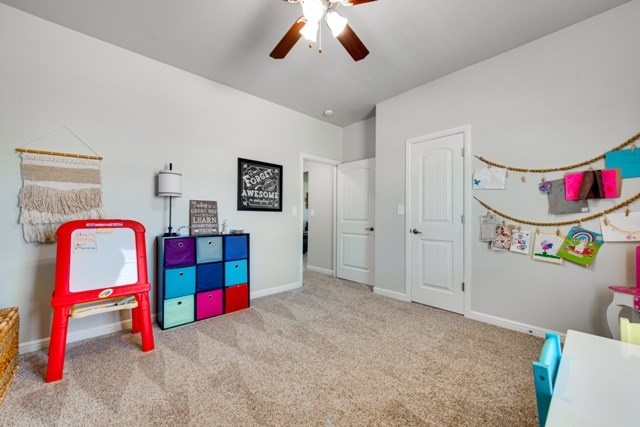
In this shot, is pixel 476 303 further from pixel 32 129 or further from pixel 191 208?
pixel 32 129

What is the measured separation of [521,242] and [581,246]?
39 centimetres

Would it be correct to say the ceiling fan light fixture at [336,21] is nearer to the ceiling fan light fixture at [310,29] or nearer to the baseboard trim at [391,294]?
the ceiling fan light fixture at [310,29]

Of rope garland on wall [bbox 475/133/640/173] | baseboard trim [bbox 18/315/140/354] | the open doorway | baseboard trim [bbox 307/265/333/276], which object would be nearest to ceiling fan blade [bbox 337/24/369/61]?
rope garland on wall [bbox 475/133/640/173]

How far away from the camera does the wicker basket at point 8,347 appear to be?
4.90 feet

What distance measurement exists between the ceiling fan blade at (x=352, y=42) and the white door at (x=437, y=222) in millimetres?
1563

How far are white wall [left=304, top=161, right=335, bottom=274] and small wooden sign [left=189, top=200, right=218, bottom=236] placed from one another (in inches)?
83.9

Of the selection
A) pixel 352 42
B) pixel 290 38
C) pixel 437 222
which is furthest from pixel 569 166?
pixel 290 38

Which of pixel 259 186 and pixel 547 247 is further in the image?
pixel 259 186

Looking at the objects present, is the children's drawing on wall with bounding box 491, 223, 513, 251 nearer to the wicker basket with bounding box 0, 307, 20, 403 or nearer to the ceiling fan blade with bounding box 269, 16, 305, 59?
the ceiling fan blade with bounding box 269, 16, 305, 59

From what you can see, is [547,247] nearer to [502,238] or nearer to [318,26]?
[502,238]

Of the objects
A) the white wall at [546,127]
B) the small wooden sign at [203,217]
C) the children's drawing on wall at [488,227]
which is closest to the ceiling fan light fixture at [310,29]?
the white wall at [546,127]

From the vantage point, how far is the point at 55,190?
2.15 meters

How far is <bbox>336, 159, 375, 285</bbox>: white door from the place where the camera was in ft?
13.0

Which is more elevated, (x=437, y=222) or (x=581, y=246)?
(x=437, y=222)
